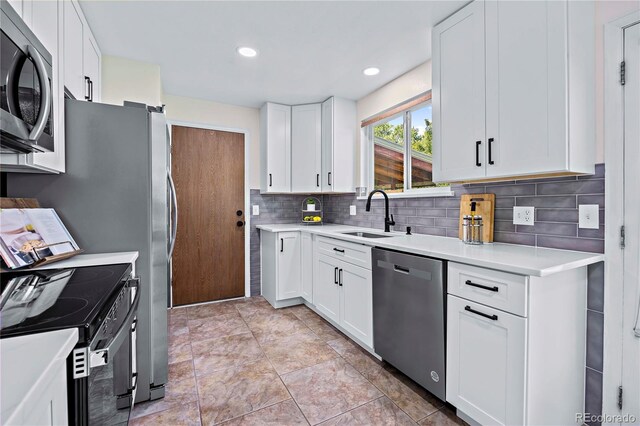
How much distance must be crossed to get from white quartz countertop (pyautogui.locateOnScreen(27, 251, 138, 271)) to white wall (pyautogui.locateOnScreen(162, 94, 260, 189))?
2234 millimetres

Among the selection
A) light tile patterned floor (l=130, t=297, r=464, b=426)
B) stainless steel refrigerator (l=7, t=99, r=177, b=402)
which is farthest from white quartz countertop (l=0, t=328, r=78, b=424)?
light tile patterned floor (l=130, t=297, r=464, b=426)

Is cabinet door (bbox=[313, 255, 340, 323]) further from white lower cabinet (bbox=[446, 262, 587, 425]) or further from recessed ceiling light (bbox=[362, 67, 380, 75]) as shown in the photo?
recessed ceiling light (bbox=[362, 67, 380, 75])

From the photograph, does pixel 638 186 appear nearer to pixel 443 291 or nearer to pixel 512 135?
pixel 512 135

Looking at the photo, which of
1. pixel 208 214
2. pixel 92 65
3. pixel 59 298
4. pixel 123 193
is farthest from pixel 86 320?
pixel 208 214

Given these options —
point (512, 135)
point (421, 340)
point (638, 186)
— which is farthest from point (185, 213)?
point (638, 186)

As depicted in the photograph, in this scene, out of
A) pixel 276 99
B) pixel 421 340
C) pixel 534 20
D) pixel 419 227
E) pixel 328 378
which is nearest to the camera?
pixel 534 20

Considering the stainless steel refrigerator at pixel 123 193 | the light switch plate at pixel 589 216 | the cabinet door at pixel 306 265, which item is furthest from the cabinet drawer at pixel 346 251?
the stainless steel refrigerator at pixel 123 193

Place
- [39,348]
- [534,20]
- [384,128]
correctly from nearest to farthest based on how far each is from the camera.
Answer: [39,348]
[534,20]
[384,128]

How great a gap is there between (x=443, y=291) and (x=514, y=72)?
1.25 meters

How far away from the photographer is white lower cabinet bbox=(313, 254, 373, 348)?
7.49ft

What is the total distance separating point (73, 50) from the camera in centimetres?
180

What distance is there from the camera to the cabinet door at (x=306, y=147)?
367 centimetres

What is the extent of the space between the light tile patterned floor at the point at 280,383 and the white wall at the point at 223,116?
1954 mm

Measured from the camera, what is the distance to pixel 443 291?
1.64 m
